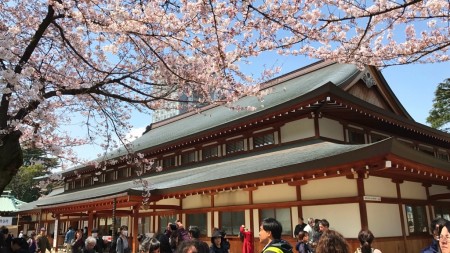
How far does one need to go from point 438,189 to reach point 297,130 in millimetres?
5103

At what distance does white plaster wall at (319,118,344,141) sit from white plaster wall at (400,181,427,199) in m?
2.23

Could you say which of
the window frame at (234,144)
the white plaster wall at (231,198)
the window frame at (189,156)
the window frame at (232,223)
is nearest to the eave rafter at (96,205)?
the white plaster wall at (231,198)

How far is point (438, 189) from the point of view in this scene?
40.0ft

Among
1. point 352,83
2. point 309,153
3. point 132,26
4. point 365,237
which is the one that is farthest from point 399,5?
point 352,83

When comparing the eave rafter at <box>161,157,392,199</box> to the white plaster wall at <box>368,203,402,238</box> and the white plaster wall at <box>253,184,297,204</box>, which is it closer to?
the white plaster wall at <box>253,184,297,204</box>

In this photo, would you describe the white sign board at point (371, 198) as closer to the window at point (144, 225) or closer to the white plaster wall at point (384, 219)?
the white plaster wall at point (384, 219)

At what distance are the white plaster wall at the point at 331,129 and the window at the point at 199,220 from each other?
16.4 feet

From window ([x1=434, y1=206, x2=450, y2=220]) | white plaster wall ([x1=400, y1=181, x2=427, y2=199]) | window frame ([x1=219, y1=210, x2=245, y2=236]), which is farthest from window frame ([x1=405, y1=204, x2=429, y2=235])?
window frame ([x1=219, y1=210, x2=245, y2=236])

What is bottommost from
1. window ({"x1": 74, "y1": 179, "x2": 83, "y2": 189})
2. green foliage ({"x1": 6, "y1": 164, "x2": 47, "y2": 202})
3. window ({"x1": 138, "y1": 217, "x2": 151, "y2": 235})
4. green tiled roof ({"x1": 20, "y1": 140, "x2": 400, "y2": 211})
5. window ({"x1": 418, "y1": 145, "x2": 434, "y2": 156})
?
window ({"x1": 138, "y1": 217, "x2": 151, "y2": 235})

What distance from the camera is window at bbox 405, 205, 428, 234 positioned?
1067 cm

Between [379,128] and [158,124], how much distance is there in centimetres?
1687

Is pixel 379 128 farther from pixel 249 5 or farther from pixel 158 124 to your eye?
pixel 158 124

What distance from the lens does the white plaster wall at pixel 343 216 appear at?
29.1 ft

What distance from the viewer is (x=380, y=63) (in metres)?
6.07
